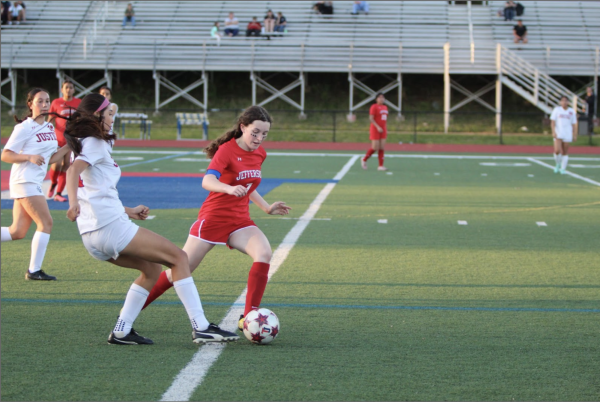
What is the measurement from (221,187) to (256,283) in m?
0.70

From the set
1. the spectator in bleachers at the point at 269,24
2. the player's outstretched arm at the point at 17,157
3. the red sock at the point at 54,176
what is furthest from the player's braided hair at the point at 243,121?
the spectator in bleachers at the point at 269,24

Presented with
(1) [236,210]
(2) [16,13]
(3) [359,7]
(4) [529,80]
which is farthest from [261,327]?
(2) [16,13]

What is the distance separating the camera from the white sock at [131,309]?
5043mm

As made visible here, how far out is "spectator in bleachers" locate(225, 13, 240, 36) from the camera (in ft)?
127

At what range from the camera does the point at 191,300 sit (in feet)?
16.6

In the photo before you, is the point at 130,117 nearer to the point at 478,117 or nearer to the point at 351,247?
the point at 478,117

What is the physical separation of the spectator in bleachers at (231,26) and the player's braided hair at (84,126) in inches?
1368

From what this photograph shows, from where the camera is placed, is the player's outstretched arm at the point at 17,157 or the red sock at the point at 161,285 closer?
the red sock at the point at 161,285

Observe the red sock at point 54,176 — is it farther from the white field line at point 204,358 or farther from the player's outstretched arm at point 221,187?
the player's outstretched arm at point 221,187

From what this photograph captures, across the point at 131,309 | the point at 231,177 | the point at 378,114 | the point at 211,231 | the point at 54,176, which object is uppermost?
the point at 378,114

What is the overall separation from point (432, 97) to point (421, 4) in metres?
5.88

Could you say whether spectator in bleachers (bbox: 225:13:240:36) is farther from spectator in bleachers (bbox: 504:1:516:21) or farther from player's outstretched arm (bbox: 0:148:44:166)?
player's outstretched arm (bbox: 0:148:44:166)

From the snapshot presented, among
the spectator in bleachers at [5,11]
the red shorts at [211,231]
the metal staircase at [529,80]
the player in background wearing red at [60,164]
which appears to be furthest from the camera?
the spectator in bleachers at [5,11]

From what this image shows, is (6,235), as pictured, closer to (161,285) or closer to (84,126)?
(161,285)
